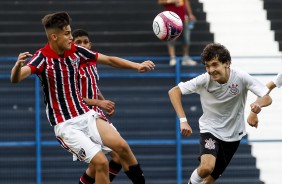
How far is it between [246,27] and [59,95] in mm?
7091

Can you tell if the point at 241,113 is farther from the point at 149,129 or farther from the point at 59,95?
the point at 149,129

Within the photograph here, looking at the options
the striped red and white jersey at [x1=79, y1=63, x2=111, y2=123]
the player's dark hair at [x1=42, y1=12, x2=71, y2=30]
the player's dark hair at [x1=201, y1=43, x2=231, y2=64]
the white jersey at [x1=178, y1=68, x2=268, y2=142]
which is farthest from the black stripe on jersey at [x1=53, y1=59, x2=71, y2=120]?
the player's dark hair at [x1=201, y1=43, x2=231, y2=64]

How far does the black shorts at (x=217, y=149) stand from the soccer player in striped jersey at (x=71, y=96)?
93 centimetres

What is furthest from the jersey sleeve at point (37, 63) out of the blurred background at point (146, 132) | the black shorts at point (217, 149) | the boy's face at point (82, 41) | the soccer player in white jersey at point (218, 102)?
the blurred background at point (146, 132)

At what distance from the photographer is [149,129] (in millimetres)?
15984

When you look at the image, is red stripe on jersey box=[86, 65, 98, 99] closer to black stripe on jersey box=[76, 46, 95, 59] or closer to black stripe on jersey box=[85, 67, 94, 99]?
black stripe on jersey box=[85, 67, 94, 99]

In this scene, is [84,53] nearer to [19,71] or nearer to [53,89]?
[53,89]

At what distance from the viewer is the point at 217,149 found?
40.0 feet

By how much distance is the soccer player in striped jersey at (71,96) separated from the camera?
11.4 meters

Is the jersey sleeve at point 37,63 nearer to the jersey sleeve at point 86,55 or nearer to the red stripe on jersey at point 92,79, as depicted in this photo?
the jersey sleeve at point 86,55

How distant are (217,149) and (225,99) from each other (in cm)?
55

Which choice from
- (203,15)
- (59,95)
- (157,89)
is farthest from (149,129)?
(59,95)

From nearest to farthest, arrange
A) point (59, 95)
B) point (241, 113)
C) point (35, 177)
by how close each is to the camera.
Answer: point (59, 95) → point (241, 113) → point (35, 177)

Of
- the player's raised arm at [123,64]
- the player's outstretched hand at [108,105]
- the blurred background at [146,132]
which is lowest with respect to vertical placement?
the blurred background at [146,132]
